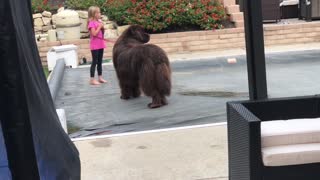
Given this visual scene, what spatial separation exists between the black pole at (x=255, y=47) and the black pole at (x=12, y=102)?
6.11ft

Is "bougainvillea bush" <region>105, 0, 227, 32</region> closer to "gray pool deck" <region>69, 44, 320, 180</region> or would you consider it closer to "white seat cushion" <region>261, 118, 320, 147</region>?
"gray pool deck" <region>69, 44, 320, 180</region>

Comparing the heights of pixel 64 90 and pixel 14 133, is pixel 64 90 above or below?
below

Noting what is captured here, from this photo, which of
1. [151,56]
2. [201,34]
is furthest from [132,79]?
[201,34]

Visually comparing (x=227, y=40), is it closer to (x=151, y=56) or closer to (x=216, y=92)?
(x=216, y=92)

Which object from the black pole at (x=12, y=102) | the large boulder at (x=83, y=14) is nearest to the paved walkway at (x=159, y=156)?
the black pole at (x=12, y=102)

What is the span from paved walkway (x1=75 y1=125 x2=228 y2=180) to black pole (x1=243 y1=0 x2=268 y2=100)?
3.02ft

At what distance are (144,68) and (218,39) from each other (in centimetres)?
692

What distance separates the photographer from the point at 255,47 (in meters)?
3.58

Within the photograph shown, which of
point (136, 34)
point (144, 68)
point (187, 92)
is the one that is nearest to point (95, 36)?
point (136, 34)

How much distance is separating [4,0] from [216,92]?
6108mm

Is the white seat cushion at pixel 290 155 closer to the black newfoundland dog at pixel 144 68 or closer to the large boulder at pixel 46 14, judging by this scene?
the black newfoundland dog at pixel 144 68

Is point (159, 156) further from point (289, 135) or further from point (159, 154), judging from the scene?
point (289, 135)

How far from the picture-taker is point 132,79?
7.53 metres

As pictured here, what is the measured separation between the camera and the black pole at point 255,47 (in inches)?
139
